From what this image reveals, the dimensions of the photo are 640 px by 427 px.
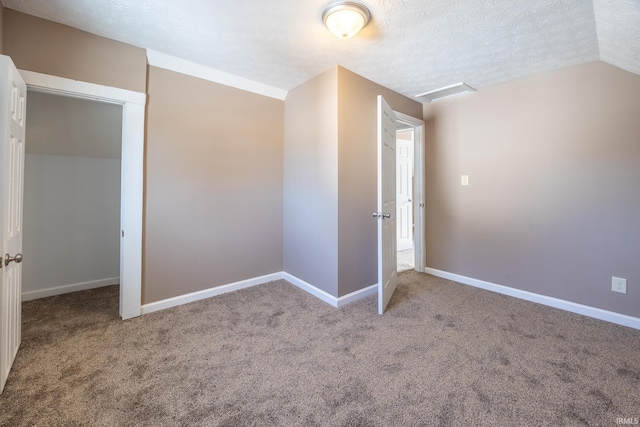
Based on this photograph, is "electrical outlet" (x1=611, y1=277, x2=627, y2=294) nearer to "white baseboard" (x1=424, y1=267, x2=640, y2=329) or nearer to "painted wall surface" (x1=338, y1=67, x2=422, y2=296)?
"white baseboard" (x1=424, y1=267, x2=640, y2=329)

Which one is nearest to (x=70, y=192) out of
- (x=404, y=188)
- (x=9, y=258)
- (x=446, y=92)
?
(x=9, y=258)

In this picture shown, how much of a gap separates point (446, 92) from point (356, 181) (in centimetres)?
162

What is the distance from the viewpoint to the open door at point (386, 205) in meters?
2.42

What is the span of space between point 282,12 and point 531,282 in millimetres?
3369

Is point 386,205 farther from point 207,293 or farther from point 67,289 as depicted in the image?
point 67,289

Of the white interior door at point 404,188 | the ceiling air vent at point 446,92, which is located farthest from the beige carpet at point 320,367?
the white interior door at point 404,188

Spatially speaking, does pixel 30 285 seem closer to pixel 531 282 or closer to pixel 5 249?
pixel 5 249

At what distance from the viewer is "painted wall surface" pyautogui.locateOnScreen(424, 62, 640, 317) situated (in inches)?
91.3

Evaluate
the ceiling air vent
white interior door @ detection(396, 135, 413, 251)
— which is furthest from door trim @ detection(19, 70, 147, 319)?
white interior door @ detection(396, 135, 413, 251)

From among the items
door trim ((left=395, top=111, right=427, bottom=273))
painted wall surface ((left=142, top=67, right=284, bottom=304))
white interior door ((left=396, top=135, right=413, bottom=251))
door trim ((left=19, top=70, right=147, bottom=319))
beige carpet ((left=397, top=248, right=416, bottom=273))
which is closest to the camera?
door trim ((left=19, top=70, right=147, bottom=319))

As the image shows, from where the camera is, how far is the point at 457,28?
1981 millimetres

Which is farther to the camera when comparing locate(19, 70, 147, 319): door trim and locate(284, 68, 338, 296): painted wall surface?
locate(284, 68, 338, 296): painted wall surface

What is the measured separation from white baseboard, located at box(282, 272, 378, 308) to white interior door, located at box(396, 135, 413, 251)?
7.43 ft

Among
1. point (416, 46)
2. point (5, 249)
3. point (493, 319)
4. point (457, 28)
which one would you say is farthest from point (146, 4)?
point (493, 319)
